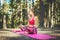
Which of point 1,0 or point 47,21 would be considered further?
point 1,0

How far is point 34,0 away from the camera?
3662 cm

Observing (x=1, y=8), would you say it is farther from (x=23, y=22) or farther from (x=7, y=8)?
(x=23, y=22)

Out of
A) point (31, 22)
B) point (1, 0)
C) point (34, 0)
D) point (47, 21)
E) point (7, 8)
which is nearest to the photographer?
point (31, 22)

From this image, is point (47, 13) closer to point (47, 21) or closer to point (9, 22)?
point (47, 21)

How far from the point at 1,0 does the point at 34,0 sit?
6485 millimetres

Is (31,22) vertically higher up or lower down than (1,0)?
lower down

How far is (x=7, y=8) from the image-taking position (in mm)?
29609

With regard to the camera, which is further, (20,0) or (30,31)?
(20,0)

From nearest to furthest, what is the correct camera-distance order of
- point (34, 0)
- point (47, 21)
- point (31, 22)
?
point (31, 22)
point (47, 21)
point (34, 0)

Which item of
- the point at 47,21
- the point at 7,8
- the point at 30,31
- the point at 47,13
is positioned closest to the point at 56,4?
the point at 47,13

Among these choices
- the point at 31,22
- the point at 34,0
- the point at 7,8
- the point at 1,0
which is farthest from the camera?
the point at 34,0

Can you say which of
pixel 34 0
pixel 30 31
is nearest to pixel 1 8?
pixel 34 0

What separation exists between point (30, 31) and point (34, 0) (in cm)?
2363

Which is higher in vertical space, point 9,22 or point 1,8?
point 1,8
